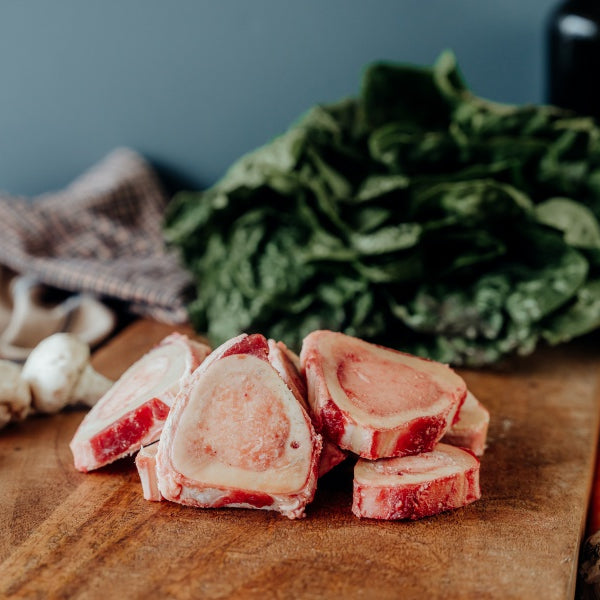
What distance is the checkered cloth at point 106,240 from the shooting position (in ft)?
10.1

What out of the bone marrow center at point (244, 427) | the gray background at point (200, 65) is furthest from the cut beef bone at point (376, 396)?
the gray background at point (200, 65)

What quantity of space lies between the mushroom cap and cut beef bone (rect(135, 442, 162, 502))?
1.75 feet

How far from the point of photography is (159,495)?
1.70 metres

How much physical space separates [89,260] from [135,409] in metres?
1.64

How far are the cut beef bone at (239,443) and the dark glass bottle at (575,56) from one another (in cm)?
204

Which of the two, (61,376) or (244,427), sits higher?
(244,427)

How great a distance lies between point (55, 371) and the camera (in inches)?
84.4

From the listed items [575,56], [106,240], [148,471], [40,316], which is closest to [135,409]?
[148,471]

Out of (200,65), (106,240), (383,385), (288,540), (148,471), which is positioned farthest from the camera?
(200,65)

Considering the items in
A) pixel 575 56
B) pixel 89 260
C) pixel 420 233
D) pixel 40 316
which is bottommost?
pixel 40 316

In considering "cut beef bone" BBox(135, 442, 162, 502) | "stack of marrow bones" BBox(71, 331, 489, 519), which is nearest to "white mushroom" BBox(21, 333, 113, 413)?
"stack of marrow bones" BBox(71, 331, 489, 519)

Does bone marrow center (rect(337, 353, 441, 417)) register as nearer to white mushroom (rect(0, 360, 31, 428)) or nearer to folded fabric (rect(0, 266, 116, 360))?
white mushroom (rect(0, 360, 31, 428))

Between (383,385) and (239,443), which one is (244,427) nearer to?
(239,443)

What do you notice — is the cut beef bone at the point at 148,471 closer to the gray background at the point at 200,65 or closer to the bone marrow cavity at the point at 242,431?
the bone marrow cavity at the point at 242,431
